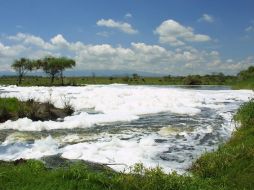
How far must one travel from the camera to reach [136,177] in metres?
8.48

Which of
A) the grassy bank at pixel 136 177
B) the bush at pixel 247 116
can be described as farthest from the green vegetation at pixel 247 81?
the grassy bank at pixel 136 177

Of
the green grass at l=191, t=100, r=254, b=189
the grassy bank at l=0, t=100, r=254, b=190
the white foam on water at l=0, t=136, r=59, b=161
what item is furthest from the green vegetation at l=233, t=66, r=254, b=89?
the grassy bank at l=0, t=100, r=254, b=190

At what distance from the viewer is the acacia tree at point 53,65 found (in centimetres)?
9139

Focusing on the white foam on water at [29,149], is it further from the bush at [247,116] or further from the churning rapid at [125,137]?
the bush at [247,116]

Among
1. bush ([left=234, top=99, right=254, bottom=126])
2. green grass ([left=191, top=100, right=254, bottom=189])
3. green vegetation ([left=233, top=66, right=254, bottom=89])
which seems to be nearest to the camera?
green grass ([left=191, top=100, right=254, bottom=189])

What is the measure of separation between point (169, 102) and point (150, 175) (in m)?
24.9

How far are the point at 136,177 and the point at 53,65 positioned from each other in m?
84.5

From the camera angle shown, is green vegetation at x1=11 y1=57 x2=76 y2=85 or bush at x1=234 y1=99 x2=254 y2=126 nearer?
bush at x1=234 y1=99 x2=254 y2=126

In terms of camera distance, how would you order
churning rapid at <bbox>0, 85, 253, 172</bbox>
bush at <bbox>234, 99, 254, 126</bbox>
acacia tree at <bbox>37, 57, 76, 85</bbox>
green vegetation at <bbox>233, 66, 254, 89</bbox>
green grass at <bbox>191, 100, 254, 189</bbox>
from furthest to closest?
acacia tree at <bbox>37, 57, 76, 85</bbox> < green vegetation at <bbox>233, 66, 254, 89</bbox> < bush at <bbox>234, 99, 254, 126</bbox> < churning rapid at <bbox>0, 85, 253, 172</bbox> < green grass at <bbox>191, 100, 254, 189</bbox>

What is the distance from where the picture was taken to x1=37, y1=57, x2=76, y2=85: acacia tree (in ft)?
300

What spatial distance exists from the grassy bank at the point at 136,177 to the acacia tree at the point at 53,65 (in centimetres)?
8155

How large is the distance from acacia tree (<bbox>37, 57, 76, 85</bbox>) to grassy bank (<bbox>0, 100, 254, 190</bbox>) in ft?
268

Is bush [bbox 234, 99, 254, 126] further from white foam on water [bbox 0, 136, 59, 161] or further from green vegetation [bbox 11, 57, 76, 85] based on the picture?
green vegetation [bbox 11, 57, 76, 85]

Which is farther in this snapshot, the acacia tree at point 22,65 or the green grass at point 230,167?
the acacia tree at point 22,65
